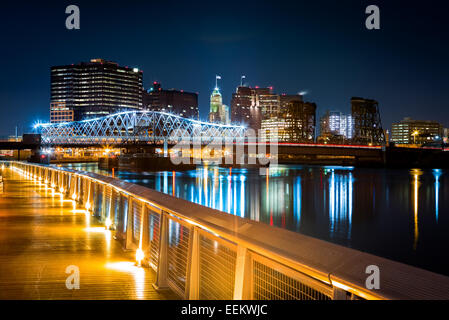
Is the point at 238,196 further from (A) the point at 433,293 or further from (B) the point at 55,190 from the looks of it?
(A) the point at 433,293

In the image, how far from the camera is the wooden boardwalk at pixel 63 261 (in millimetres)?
5473

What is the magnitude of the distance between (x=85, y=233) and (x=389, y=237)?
22233mm

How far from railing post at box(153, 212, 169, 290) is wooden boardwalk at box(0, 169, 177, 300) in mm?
126

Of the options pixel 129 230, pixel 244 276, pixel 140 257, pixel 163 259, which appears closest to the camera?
pixel 244 276

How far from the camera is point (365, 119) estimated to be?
16525 centimetres

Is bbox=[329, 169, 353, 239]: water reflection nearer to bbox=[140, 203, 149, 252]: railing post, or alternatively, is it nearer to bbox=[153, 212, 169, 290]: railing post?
bbox=[140, 203, 149, 252]: railing post

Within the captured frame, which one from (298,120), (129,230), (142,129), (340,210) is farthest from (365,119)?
(129,230)

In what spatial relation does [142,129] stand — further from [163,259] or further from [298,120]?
[163,259]

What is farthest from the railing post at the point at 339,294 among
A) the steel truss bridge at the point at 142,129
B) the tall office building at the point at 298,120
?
the tall office building at the point at 298,120

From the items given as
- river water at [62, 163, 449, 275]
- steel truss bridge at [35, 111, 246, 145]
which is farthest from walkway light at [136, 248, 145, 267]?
steel truss bridge at [35, 111, 246, 145]

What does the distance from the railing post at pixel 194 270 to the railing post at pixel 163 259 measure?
33.0 inches

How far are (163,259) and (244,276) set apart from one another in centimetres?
222

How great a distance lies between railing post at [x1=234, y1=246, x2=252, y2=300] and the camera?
371 cm
